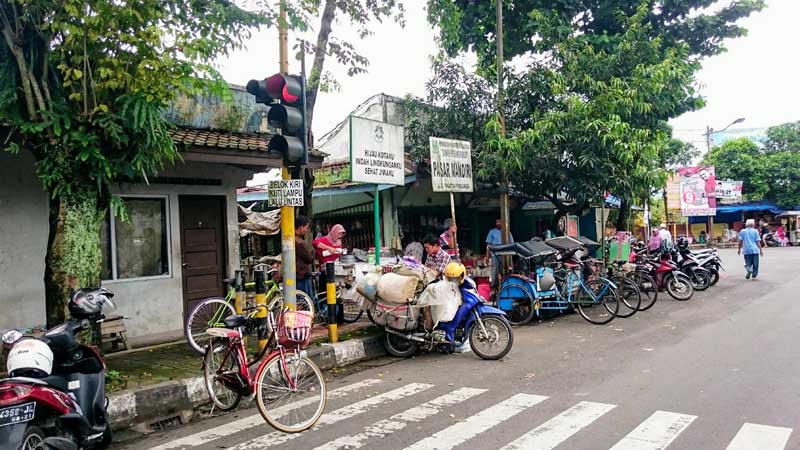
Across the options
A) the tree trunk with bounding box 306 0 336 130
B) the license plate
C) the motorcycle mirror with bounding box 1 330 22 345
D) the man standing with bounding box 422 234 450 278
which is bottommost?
the license plate

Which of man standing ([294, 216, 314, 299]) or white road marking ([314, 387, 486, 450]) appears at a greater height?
man standing ([294, 216, 314, 299])

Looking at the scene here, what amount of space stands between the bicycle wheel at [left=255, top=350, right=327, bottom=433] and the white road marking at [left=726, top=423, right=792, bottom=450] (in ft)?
11.1

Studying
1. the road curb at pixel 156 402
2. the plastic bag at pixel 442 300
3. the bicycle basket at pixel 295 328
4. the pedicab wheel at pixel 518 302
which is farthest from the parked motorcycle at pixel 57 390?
the pedicab wheel at pixel 518 302

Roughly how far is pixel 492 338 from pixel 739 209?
3863 centimetres

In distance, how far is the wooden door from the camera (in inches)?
410

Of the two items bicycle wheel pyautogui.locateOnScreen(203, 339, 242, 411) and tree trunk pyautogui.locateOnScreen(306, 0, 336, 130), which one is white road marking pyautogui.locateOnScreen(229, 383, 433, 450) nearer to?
bicycle wheel pyautogui.locateOnScreen(203, 339, 242, 411)

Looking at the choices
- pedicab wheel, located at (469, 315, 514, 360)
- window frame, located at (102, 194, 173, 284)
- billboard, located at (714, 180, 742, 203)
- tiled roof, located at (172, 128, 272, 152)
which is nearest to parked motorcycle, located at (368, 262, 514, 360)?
Result: pedicab wheel, located at (469, 315, 514, 360)

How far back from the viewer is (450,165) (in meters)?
11.4

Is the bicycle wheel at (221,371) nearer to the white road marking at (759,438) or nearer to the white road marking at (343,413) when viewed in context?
the white road marking at (343,413)

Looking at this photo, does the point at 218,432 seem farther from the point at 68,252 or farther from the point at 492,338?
the point at 492,338

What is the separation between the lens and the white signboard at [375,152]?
925 cm

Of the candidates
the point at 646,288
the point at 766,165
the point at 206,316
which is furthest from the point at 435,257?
the point at 766,165

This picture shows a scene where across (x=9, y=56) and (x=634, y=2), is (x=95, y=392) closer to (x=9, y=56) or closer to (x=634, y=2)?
(x=9, y=56)

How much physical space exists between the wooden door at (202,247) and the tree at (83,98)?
12.2 ft
